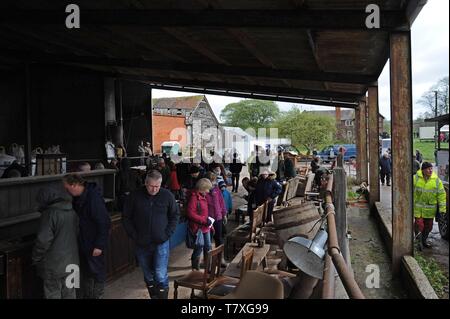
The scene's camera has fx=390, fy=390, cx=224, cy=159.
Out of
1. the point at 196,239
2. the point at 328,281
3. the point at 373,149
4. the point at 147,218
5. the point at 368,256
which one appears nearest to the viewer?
the point at 328,281

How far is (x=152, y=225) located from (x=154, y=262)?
42cm

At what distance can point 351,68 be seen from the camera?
8914mm

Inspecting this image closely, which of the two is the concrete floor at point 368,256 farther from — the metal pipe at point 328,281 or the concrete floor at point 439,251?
the metal pipe at point 328,281

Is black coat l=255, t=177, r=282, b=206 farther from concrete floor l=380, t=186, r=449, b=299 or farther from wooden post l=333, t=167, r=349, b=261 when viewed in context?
wooden post l=333, t=167, r=349, b=261

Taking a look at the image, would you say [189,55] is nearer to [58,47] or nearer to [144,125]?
[58,47]

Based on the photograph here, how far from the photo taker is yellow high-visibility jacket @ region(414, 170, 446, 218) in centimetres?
682

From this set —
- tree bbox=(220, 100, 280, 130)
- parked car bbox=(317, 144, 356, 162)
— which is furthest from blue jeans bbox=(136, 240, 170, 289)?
tree bbox=(220, 100, 280, 130)

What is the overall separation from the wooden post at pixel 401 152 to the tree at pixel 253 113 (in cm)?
7346

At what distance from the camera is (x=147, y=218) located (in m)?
4.12

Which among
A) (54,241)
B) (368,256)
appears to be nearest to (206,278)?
(54,241)

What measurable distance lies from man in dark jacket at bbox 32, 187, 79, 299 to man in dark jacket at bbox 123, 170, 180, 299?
23.5 inches

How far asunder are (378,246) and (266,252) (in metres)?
2.91

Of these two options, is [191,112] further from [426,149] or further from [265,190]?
[265,190]

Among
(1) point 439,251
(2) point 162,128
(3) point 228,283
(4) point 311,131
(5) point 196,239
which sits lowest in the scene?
(1) point 439,251
